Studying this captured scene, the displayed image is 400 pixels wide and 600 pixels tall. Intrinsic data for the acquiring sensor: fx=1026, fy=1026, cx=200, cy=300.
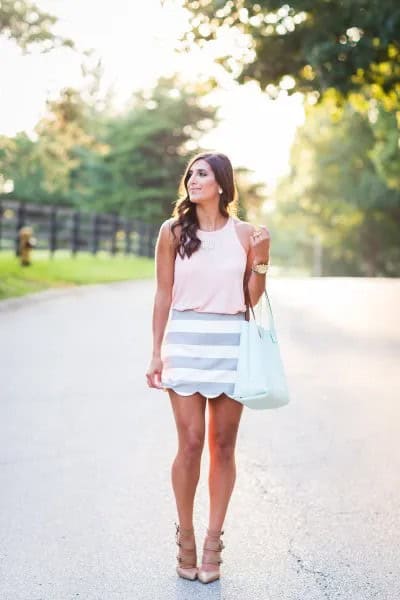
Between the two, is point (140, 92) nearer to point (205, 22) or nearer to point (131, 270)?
point (131, 270)

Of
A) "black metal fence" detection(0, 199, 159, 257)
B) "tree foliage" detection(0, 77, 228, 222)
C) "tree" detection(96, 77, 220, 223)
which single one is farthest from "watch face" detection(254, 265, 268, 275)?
"tree" detection(96, 77, 220, 223)

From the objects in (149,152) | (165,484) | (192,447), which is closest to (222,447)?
(192,447)

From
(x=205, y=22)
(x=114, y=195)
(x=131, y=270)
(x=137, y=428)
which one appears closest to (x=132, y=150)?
(x=114, y=195)

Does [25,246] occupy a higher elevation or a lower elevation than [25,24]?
lower

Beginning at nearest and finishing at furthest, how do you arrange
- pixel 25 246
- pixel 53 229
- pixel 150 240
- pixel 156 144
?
pixel 25 246 < pixel 53 229 < pixel 150 240 < pixel 156 144

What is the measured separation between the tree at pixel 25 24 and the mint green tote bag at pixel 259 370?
57.4ft

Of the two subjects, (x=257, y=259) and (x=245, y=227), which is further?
(x=245, y=227)

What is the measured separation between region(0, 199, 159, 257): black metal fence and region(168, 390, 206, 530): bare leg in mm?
21060

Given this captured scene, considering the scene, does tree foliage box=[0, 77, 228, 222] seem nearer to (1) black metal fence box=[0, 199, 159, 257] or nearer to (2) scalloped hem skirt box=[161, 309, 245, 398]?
(1) black metal fence box=[0, 199, 159, 257]

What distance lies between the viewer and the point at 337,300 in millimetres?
20750

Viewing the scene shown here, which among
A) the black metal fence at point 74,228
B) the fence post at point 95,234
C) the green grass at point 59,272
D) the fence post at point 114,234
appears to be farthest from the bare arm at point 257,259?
the fence post at point 114,234

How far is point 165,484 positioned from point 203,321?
1.92m

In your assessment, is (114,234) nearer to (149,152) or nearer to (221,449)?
(149,152)

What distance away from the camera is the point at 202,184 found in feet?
14.2
